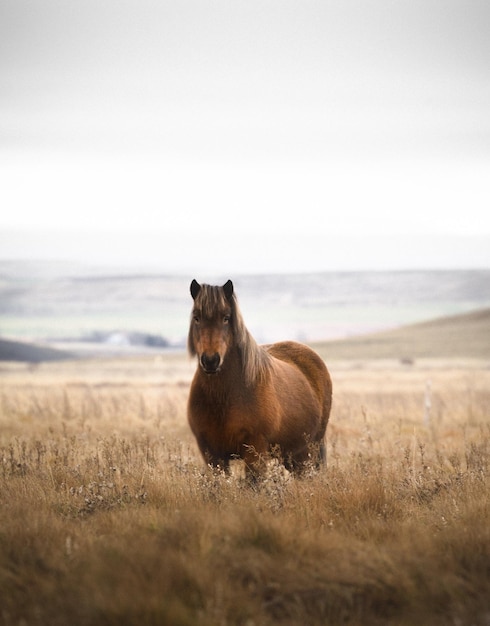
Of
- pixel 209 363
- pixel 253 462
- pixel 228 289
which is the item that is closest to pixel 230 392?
pixel 209 363

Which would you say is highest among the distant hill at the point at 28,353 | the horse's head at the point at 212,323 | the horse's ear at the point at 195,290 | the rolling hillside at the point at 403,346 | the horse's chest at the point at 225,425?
the horse's ear at the point at 195,290

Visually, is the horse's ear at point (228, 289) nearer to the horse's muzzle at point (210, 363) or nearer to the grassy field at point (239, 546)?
the horse's muzzle at point (210, 363)

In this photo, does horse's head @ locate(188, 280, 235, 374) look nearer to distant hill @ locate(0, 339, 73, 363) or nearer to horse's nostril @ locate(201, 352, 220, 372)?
horse's nostril @ locate(201, 352, 220, 372)

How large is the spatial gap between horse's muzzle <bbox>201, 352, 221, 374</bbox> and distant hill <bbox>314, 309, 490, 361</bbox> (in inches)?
2482

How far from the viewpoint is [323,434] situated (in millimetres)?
9438

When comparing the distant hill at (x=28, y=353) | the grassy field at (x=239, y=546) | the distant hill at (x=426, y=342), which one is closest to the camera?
the grassy field at (x=239, y=546)

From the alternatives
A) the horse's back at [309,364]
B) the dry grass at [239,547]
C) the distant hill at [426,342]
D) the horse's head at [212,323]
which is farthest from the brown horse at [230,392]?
the distant hill at [426,342]

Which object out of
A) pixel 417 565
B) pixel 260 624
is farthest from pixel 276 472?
pixel 260 624

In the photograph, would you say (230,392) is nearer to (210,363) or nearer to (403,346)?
(210,363)

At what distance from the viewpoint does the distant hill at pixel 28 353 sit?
83.8 meters

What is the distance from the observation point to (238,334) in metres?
7.39

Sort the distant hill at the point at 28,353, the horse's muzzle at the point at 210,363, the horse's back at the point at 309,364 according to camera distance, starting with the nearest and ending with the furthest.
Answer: the horse's muzzle at the point at 210,363 < the horse's back at the point at 309,364 < the distant hill at the point at 28,353

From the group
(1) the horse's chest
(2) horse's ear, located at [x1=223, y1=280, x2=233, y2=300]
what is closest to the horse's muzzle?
(1) the horse's chest

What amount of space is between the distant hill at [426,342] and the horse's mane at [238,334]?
204 ft
